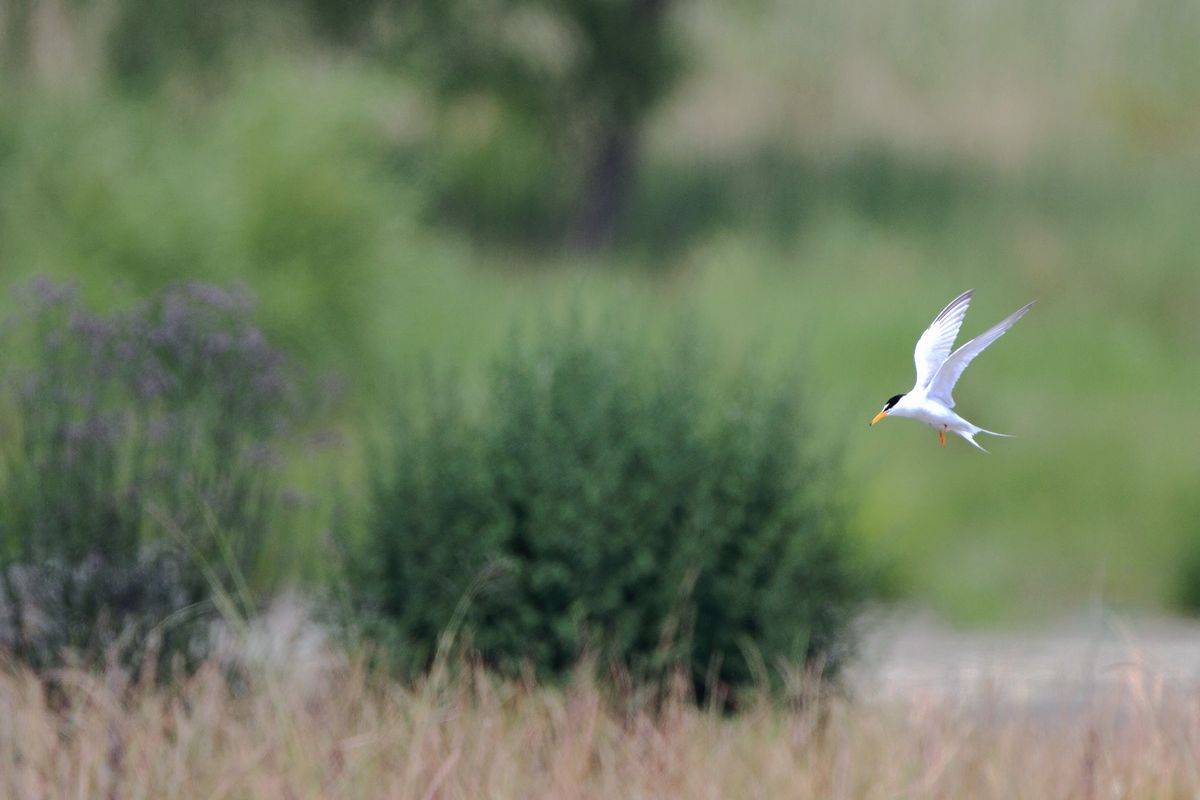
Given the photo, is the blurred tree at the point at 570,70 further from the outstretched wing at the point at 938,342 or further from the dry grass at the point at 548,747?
the outstretched wing at the point at 938,342

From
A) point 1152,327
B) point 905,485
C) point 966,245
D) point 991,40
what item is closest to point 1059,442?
point 905,485

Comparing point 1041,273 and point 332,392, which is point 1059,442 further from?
point 332,392

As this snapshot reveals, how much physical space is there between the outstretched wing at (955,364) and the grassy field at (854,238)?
4.26 meters

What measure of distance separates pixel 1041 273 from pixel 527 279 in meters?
5.91

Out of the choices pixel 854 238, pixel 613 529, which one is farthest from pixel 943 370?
pixel 854 238

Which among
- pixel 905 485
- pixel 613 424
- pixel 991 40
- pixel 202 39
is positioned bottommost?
pixel 905 485

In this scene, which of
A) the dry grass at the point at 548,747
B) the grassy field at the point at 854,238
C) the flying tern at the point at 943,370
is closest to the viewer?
the flying tern at the point at 943,370

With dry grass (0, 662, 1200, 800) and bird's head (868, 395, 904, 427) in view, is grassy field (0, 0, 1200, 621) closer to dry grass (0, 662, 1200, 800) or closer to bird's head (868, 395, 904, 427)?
dry grass (0, 662, 1200, 800)

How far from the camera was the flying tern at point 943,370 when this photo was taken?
5.83 feet

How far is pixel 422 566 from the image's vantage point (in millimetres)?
6027

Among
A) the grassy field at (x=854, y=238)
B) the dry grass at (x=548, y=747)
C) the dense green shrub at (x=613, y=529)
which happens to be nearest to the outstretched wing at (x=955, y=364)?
the dry grass at (x=548, y=747)

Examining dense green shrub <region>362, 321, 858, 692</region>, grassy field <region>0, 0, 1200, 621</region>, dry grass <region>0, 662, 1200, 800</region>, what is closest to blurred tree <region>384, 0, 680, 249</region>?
grassy field <region>0, 0, 1200, 621</region>

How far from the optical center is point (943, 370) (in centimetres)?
189

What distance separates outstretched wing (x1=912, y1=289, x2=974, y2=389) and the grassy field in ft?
13.8
